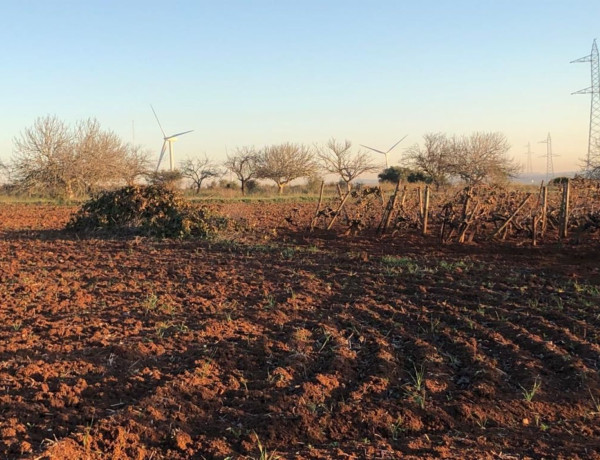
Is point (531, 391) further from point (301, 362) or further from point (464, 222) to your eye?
point (464, 222)

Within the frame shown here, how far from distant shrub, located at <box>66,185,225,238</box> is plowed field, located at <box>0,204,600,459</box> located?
15.0 ft

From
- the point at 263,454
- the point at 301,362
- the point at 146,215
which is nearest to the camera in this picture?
the point at 263,454

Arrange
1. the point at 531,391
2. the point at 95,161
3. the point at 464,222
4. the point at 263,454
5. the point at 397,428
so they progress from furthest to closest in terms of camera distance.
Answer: the point at 95,161
the point at 464,222
the point at 531,391
the point at 397,428
the point at 263,454

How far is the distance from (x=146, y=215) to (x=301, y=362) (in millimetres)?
10692

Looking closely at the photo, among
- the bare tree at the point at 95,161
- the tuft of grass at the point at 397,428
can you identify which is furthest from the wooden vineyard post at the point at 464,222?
the bare tree at the point at 95,161

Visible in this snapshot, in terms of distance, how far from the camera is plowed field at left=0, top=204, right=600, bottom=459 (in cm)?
319

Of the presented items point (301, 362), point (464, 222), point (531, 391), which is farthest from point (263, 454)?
point (464, 222)

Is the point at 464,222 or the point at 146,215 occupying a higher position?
the point at 146,215

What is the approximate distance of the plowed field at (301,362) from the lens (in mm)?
3188

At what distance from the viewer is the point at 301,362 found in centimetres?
441

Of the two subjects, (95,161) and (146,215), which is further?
(95,161)

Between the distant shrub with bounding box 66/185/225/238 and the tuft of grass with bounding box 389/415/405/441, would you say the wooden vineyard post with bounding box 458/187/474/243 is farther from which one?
the tuft of grass with bounding box 389/415/405/441

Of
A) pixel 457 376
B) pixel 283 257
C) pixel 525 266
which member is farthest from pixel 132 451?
pixel 525 266

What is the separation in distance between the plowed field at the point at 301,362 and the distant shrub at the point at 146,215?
457 cm
